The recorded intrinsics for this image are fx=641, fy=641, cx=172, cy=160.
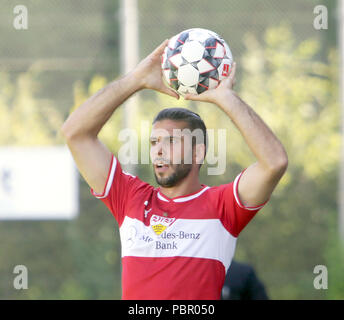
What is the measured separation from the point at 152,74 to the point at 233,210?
1.00m

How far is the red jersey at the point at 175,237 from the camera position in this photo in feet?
12.3

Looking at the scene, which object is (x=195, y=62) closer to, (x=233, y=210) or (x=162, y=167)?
(x=162, y=167)

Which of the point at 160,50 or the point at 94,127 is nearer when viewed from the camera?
the point at 94,127

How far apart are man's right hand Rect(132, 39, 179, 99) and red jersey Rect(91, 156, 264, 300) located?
54 cm

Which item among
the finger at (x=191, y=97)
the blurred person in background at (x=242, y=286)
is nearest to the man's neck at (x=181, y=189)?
the finger at (x=191, y=97)

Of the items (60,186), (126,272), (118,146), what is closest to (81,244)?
(60,186)

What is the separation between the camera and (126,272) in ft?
12.6

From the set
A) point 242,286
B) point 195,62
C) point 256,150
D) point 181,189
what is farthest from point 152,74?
point 242,286

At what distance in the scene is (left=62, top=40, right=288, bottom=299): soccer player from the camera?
3.74 metres

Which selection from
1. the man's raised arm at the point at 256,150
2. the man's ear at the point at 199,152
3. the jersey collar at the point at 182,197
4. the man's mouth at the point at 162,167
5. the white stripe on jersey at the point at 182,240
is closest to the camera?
the man's raised arm at the point at 256,150

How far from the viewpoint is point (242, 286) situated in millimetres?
5496

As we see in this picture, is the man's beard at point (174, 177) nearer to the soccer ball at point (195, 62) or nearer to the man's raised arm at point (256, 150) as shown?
the man's raised arm at point (256, 150)

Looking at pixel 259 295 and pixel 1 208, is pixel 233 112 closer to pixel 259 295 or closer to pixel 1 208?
pixel 259 295

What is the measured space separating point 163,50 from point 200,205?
1032 mm
